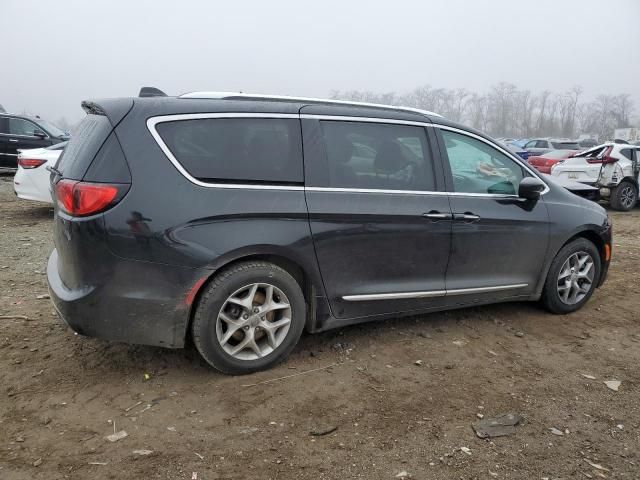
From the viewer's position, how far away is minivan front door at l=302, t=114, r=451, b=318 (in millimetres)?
3363

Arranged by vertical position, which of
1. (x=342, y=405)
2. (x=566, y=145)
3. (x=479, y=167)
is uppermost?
(x=479, y=167)

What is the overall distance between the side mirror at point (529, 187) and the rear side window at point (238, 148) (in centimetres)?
189

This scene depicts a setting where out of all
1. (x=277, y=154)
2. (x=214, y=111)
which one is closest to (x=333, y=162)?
(x=277, y=154)

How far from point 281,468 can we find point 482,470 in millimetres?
958

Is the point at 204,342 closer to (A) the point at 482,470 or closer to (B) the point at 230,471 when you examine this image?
(B) the point at 230,471

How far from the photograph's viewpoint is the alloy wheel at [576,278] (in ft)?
14.9

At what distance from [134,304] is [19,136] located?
11768 mm

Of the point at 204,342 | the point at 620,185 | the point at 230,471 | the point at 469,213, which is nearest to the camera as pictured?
the point at 230,471

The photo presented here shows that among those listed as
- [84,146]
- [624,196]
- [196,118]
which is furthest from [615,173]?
[84,146]

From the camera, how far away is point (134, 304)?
294 centimetres

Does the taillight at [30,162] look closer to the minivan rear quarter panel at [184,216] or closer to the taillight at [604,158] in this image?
the minivan rear quarter panel at [184,216]

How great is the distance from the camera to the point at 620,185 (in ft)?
39.3

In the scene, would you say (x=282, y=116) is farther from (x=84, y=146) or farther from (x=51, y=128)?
(x=51, y=128)

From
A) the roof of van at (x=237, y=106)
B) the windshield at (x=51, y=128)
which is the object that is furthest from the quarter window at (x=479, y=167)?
the windshield at (x=51, y=128)
